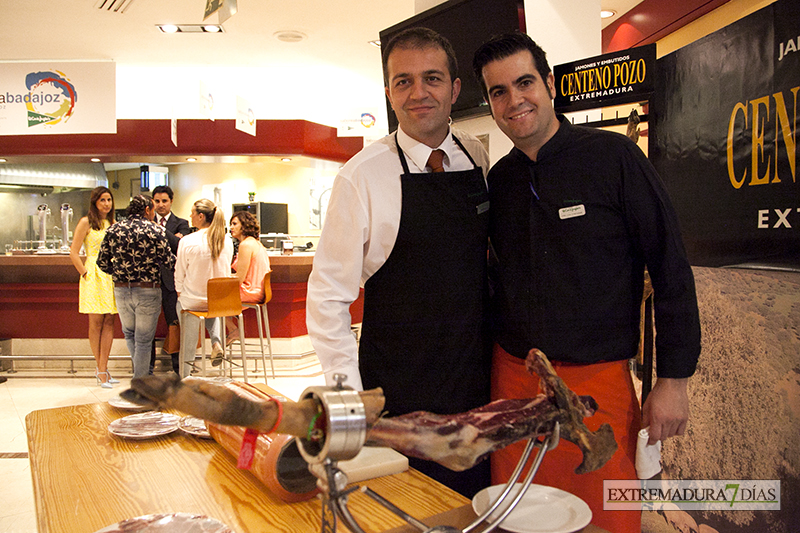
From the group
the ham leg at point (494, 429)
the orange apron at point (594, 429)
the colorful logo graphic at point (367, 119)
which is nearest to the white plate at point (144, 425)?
the orange apron at point (594, 429)

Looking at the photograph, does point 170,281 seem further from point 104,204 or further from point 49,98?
point 49,98

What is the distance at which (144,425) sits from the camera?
1.56 meters

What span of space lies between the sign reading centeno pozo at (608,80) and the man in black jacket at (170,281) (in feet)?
13.4

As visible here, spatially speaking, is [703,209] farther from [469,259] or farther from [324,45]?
[324,45]

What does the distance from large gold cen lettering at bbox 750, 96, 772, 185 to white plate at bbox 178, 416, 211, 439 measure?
63.7 inches

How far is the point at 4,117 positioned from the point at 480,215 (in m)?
6.66

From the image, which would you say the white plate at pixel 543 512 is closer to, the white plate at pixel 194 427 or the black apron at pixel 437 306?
the black apron at pixel 437 306

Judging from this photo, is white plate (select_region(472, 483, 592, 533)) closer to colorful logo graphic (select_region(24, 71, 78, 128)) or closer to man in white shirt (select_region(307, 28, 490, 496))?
man in white shirt (select_region(307, 28, 490, 496))

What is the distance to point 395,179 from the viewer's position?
165 centimetres

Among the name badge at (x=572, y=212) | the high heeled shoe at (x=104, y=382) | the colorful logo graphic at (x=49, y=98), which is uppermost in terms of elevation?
the colorful logo graphic at (x=49, y=98)

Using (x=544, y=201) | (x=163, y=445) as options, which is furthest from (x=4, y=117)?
(x=544, y=201)

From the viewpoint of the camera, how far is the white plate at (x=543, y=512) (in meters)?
0.85

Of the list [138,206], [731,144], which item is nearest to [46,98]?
[138,206]

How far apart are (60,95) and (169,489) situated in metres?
6.34
